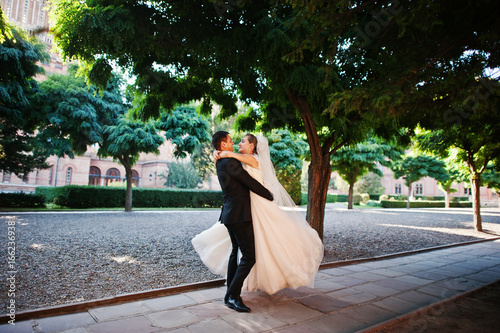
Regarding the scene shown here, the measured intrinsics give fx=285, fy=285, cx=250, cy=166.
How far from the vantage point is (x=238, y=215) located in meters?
3.50

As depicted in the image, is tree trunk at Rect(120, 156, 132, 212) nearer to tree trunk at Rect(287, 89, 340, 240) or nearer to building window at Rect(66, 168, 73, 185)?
tree trunk at Rect(287, 89, 340, 240)

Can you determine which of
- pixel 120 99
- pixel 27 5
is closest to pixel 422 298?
pixel 120 99

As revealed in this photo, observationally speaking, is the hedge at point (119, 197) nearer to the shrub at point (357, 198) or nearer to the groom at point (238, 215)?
the groom at point (238, 215)

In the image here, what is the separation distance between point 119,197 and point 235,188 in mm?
19453

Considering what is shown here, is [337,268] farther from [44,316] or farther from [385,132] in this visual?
[44,316]

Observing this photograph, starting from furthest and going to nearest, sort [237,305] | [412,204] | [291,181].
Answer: [412,204] → [291,181] → [237,305]

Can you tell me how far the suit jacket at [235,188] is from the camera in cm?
351

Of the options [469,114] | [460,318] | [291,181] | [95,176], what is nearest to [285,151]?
[291,181]

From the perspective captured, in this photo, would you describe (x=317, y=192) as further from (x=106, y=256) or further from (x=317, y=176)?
(x=106, y=256)

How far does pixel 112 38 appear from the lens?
15.2 ft

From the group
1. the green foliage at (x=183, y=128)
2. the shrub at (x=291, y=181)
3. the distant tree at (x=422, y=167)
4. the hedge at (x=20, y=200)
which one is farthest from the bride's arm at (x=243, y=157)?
the distant tree at (x=422, y=167)

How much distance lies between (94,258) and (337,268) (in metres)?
5.12

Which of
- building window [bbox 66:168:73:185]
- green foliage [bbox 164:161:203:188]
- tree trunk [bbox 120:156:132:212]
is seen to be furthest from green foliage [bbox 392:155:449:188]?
building window [bbox 66:168:73:185]

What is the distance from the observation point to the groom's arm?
11.5ft
